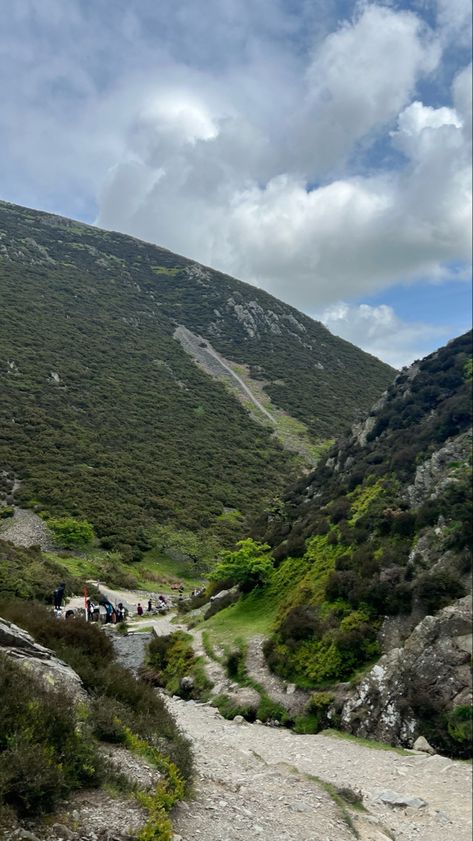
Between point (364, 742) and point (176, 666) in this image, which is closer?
point (364, 742)

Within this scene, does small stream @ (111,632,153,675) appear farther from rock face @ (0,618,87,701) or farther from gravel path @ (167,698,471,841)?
rock face @ (0,618,87,701)

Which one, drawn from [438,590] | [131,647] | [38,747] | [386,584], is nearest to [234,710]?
[386,584]

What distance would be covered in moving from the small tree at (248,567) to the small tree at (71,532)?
17904 mm

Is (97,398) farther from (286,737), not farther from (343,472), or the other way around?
(286,737)

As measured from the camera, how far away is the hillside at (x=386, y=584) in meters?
12.3

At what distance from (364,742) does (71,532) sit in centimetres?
2953

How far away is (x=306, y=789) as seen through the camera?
28.8 feet

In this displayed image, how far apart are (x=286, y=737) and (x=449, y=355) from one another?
25.7 m

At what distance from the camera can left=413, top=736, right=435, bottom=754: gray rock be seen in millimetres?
11195

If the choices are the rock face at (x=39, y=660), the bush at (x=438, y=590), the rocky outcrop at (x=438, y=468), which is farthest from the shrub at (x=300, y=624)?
the rock face at (x=39, y=660)

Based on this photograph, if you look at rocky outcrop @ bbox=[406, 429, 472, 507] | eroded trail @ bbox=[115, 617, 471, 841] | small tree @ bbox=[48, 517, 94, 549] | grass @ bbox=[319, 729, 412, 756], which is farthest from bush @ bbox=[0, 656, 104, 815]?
small tree @ bbox=[48, 517, 94, 549]

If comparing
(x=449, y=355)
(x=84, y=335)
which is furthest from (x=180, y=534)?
(x=84, y=335)

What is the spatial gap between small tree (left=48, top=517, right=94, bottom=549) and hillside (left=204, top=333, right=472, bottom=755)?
1654 cm

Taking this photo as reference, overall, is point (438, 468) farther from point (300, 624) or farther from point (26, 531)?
point (26, 531)
